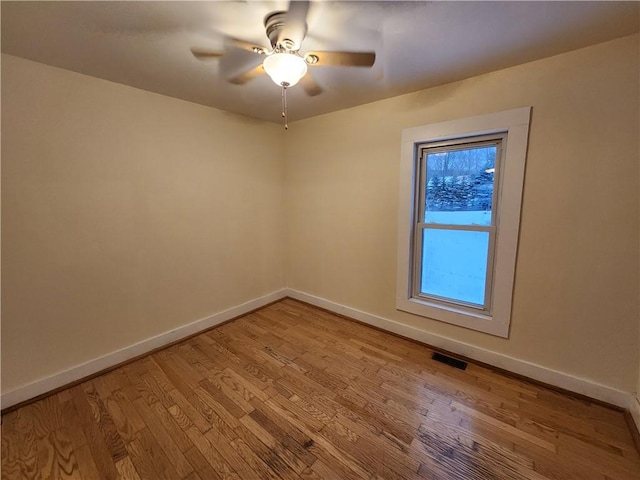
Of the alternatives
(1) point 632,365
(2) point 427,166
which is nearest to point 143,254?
(2) point 427,166

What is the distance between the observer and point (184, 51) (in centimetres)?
162

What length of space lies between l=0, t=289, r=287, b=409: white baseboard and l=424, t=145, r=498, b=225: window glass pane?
2312 mm

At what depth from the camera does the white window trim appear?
1861mm

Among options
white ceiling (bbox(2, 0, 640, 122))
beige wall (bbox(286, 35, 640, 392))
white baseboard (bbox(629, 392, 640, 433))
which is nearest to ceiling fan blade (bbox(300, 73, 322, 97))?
white ceiling (bbox(2, 0, 640, 122))

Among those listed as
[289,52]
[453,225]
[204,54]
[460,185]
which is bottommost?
[453,225]

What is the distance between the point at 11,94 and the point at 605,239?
12.4ft

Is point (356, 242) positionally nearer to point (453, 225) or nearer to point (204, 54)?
point (453, 225)

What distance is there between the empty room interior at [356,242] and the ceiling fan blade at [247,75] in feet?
0.13

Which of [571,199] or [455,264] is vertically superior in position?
[571,199]

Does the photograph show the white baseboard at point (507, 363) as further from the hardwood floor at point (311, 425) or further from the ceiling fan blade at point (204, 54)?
the ceiling fan blade at point (204, 54)

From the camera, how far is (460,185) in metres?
2.24

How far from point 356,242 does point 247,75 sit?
5.82 ft

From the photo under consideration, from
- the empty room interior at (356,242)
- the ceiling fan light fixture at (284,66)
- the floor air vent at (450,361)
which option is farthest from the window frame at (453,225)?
the ceiling fan light fixture at (284,66)

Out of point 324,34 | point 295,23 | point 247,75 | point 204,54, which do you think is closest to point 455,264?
point 324,34
